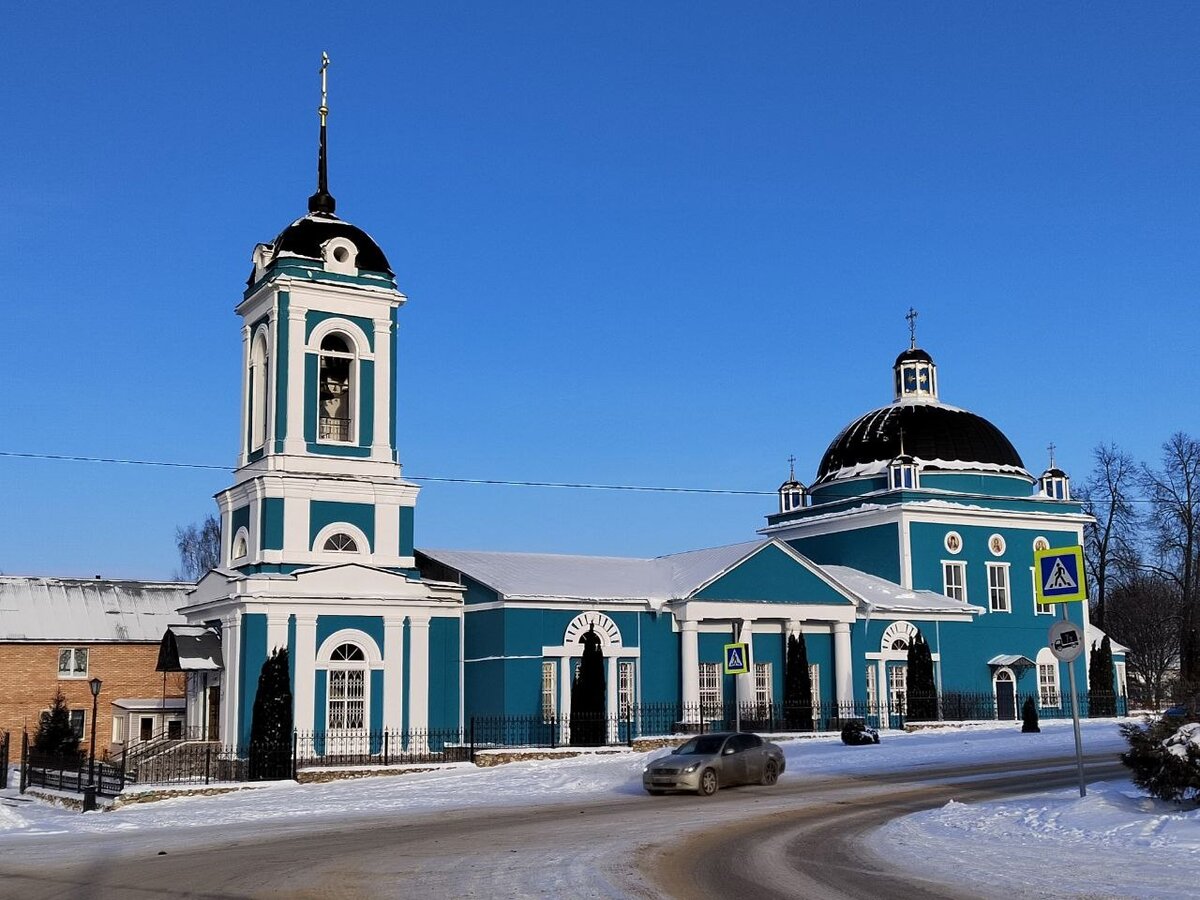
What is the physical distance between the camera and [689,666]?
4150 centimetres

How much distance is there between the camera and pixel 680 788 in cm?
2428

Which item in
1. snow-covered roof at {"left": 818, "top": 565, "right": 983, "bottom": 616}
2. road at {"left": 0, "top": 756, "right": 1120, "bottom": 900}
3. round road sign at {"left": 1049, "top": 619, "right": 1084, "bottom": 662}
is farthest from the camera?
snow-covered roof at {"left": 818, "top": 565, "right": 983, "bottom": 616}

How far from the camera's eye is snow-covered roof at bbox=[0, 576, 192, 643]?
47250mm

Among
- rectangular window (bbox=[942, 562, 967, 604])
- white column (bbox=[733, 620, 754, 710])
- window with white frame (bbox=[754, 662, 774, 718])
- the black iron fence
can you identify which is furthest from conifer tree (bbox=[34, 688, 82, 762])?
rectangular window (bbox=[942, 562, 967, 604])

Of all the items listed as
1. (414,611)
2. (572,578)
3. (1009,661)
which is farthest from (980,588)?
(414,611)

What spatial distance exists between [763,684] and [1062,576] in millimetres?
24728

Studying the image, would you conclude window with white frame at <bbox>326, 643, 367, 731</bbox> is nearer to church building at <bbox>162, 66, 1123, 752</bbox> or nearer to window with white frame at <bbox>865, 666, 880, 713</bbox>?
church building at <bbox>162, 66, 1123, 752</bbox>

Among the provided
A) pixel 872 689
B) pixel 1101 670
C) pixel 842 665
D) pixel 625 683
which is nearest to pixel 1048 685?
pixel 1101 670

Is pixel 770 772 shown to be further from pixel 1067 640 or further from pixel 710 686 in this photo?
pixel 710 686

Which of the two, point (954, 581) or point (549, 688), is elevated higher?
point (954, 581)

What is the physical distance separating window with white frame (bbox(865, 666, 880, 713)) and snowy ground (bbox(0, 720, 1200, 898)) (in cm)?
414

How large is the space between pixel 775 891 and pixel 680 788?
37.3 feet

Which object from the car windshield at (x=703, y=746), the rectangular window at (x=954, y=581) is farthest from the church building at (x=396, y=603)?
the car windshield at (x=703, y=746)

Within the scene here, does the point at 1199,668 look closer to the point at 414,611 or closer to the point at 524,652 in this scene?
the point at 524,652
